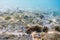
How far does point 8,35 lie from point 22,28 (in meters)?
1.60

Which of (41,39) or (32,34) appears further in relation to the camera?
(32,34)

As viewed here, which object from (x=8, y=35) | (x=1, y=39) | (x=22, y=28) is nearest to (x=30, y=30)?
(x=22, y=28)

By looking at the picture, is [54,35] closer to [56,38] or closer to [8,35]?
[56,38]

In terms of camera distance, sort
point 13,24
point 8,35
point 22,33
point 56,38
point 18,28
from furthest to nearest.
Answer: point 13,24 → point 18,28 → point 22,33 → point 8,35 → point 56,38

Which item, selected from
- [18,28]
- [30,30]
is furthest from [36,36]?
[18,28]

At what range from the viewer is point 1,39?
707 centimetres

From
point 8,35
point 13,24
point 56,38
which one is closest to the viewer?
point 56,38

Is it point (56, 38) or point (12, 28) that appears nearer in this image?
point (56, 38)

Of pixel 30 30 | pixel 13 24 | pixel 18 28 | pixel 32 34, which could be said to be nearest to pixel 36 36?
pixel 32 34

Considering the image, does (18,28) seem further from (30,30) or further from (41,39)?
(41,39)

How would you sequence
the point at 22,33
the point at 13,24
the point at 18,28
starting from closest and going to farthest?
1. the point at 22,33
2. the point at 18,28
3. the point at 13,24

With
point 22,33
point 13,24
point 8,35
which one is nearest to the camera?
point 8,35

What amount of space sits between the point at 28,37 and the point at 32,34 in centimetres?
42

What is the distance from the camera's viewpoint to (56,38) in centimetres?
693
